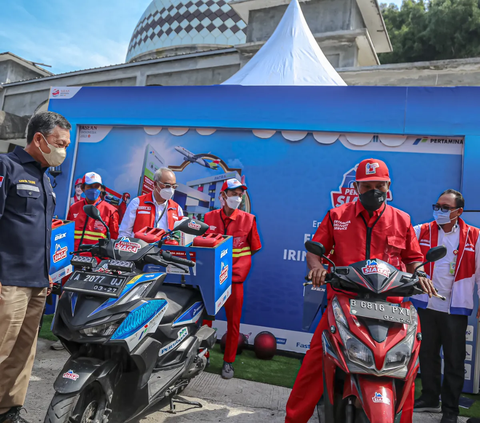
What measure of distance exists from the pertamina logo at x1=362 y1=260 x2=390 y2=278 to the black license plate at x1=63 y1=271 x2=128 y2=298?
1.31 meters

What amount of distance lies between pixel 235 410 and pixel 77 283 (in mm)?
1784

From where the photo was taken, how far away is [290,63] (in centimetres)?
673

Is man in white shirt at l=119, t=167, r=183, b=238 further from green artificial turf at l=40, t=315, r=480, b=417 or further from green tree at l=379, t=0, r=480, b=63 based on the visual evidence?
green tree at l=379, t=0, r=480, b=63

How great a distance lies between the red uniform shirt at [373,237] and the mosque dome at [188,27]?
17.2 m

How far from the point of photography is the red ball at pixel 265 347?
4664 millimetres

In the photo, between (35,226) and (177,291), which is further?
(177,291)

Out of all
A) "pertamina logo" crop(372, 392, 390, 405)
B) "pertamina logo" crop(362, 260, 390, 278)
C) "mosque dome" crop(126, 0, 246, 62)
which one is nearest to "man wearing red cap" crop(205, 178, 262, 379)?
"pertamina logo" crop(362, 260, 390, 278)

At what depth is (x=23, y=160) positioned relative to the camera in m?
2.61

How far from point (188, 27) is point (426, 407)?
1902 centimetres

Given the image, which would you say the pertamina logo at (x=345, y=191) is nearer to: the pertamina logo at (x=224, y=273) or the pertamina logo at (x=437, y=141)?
the pertamina logo at (x=437, y=141)

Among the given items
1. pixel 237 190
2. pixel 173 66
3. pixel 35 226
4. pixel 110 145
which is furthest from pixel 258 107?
pixel 173 66

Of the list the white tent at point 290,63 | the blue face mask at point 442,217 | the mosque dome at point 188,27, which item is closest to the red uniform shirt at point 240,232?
the blue face mask at point 442,217

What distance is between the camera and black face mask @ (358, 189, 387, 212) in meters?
2.55

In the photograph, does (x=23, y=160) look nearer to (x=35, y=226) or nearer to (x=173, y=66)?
(x=35, y=226)
